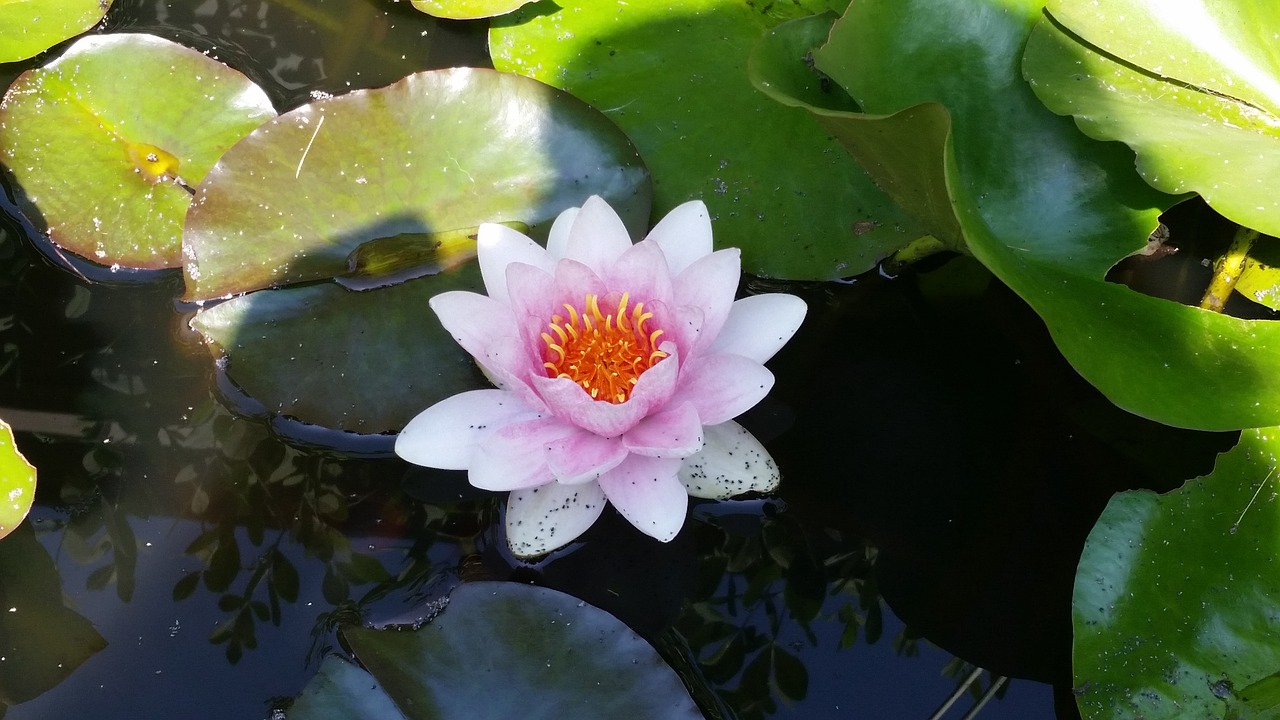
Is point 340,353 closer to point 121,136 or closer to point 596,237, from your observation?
point 596,237

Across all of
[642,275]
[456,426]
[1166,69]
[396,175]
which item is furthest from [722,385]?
[1166,69]

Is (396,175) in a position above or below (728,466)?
above

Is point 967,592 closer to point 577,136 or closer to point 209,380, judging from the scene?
point 577,136

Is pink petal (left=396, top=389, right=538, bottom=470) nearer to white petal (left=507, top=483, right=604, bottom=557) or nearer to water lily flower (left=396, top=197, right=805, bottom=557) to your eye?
A: water lily flower (left=396, top=197, right=805, bottom=557)

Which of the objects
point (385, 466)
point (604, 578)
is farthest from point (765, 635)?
point (385, 466)

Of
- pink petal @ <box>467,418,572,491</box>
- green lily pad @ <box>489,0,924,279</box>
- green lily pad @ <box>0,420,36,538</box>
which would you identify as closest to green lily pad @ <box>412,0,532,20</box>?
green lily pad @ <box>489,0,924,279</box>

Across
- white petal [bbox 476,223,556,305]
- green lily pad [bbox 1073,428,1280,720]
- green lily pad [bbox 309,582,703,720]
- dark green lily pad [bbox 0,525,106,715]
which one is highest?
white petal [bbox 476,223,556,305]
